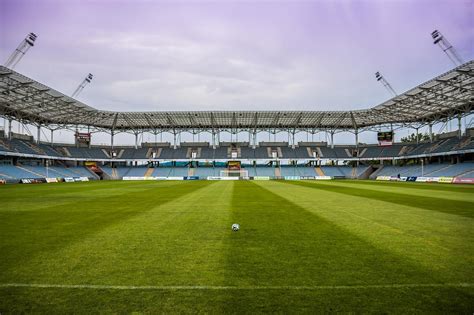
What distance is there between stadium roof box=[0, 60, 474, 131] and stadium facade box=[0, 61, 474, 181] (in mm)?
198

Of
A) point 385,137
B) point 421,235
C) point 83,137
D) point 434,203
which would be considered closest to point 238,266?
point 421,235

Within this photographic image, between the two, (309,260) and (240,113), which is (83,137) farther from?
(309,260)

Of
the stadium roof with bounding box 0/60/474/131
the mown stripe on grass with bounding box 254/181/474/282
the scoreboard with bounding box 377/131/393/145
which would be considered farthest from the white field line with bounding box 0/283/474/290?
the scoreboard with bounding box 377/131/393/145

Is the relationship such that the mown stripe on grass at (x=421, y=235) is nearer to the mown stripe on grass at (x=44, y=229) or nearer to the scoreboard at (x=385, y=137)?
the mown stripe on grass at (x=44, y=229)

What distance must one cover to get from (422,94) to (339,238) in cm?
4894

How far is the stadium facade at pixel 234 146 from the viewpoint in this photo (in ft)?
170

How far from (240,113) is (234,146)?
1762 cm

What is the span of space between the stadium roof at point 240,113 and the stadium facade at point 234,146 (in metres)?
0.20

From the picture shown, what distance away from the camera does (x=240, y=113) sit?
2596 inches

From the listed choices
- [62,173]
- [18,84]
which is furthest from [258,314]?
[62,173]

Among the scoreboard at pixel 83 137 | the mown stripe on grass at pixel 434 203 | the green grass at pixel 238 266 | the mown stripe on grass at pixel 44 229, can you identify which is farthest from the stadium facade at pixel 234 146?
the green grass at pixel 238 266

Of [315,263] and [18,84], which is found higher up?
[18,84]

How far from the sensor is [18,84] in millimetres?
40906

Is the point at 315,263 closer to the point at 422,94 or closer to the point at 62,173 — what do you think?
the point at 422,94
